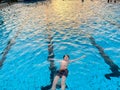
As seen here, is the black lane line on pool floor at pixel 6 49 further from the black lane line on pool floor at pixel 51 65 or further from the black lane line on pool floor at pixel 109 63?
the black lane line on pool floor at pixel 109 63

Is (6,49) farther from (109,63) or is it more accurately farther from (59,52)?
(109,63)

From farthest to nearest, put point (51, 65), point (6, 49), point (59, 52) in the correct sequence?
point (6, 49), point (59, 52), point (51, 65)

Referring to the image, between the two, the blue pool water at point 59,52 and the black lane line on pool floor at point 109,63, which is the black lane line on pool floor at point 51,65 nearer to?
the blue pool water at point 59,52

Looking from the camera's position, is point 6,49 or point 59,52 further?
point 6,49

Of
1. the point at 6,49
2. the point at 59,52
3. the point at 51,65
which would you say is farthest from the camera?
the point at 6,49

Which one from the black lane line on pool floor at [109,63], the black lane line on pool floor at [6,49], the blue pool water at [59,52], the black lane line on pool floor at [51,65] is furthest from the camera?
the black lane line on pool floor at [6,49]

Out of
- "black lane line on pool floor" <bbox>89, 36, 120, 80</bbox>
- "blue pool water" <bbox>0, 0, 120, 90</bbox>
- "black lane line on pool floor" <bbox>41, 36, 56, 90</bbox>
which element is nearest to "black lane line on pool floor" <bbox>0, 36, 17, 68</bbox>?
"blue pool water" <bbox>0, 0, 120, 90</bbox>

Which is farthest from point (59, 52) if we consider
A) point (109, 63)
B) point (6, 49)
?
point (6, 49)

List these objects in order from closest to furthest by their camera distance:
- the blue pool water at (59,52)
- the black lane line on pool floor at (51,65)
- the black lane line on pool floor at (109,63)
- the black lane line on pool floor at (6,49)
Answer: the black lane line on pool floor at (51,65) < the blue pool water at (59,52) < the black lane line on pool floor at (109,63) < the black lane line on pool floor at (6,49)

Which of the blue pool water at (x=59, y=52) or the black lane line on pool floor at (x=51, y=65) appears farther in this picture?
the blue pool water at (x=59, y=52)

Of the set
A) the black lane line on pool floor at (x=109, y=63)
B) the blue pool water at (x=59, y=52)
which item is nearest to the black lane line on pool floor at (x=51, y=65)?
the blue pool water at (x=59, y=52)

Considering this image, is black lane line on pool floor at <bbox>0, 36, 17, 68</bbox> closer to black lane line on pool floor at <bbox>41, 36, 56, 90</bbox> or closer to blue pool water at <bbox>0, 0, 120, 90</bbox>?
blue pool water at <bbox>0, 0, 120, 90</bbox>

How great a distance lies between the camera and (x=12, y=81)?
764 centimetres

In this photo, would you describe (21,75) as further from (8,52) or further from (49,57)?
(8,52)
